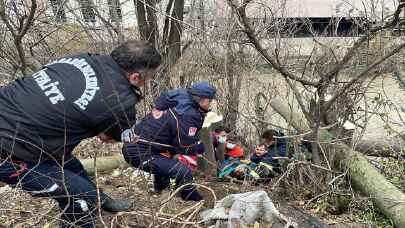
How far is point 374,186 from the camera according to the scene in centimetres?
374

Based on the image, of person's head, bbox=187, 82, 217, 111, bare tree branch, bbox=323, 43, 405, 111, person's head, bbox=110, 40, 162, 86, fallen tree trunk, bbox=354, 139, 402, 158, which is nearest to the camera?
person's head, bbox=110, 40, 162, 86

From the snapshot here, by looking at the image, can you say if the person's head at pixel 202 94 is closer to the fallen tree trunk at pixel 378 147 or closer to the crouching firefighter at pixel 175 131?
the crouching firefighter at pixel 175 131

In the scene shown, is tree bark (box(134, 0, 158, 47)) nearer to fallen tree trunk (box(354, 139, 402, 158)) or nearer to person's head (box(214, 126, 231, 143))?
person's head (box(214, 126, 231, 143))

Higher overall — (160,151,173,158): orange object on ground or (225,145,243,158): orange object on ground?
(160,151,173,158): orange object on ground

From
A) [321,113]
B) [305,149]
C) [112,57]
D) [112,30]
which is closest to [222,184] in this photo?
[305,149]

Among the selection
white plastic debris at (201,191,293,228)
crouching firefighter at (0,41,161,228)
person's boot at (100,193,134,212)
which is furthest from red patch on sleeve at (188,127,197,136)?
crouching firefighter at (0,41,161,228)

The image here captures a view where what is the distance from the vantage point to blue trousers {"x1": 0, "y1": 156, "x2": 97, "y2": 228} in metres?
2.82

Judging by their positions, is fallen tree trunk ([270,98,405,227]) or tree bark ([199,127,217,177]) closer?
fallen tree trunk ([270,98,405,227])

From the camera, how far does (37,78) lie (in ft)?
9.18

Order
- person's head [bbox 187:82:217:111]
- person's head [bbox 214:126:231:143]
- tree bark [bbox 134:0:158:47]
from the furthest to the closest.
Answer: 1. tree bark [bbox 134:0:158:47]
2. person's head [bbox 214:126:231:143]
3. person's head [bbox 187:82:217:111]

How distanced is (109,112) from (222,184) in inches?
74.7

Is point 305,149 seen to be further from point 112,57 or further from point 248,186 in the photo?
point 112,57

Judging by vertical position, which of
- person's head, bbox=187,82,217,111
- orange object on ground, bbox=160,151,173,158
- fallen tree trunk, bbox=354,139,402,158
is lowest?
fallen tree trunk, bbox=354,139,402,158

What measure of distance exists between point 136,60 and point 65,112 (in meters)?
0.54
